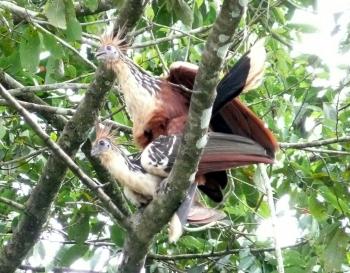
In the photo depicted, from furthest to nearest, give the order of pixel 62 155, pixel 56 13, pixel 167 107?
pixel 167 107 < pixel 56 13 < pixel 62 155

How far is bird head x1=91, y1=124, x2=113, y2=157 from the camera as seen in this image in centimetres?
339

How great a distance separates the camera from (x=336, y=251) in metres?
3.35

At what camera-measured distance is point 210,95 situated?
2.52 m

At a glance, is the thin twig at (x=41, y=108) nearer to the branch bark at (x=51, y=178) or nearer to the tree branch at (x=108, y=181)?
the branch bark at (x=51, y=178)

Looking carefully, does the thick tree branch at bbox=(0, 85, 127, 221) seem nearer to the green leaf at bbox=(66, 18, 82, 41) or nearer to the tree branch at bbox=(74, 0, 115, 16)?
the green leaf at bbox=(66, 18, 82, 41)

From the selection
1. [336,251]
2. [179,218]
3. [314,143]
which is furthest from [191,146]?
[314,143]

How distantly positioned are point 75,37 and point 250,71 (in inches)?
26.9

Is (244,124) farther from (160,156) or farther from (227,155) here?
(160,156)

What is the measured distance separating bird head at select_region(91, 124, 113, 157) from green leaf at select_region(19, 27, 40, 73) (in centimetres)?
43

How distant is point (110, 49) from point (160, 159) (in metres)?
0.50

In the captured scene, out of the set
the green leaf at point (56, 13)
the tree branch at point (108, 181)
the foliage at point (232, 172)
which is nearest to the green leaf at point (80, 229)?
the foliage at point (232, 172)

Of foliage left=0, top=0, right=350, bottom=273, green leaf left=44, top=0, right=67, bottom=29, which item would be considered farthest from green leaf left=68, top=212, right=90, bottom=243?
green leaf left=44, top=0, right=67, bottom=29

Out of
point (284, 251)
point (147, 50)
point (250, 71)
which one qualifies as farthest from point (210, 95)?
point (147, 50)

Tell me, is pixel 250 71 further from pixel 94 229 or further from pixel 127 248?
pixel 94 229
